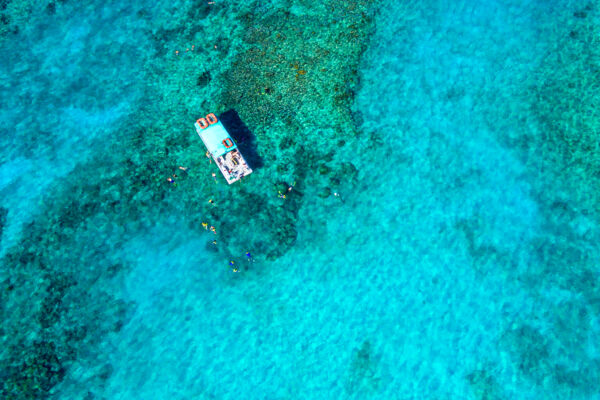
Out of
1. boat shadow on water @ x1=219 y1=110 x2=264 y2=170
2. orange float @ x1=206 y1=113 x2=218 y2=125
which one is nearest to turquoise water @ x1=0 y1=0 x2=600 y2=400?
boat shadow on water @ x1=219 y1=110 x2=264 y2=170

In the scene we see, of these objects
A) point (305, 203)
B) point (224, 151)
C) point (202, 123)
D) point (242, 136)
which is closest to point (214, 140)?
point (224, 151)

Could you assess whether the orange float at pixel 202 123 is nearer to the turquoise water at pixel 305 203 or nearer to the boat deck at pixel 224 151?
the boat deck at pixel 224 151

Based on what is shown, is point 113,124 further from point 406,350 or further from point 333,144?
point 406,350

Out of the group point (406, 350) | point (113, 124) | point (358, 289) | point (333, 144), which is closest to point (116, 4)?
point (113, 124)

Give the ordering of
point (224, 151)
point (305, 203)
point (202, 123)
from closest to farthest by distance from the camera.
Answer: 1. point (224, 151)
2. point (202, 123)
3. point (305, 203)

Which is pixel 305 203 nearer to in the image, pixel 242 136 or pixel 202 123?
pixel 242 136

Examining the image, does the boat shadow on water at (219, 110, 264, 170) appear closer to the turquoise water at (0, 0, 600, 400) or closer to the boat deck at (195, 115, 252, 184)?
the turquoise water at (0, 0, 600, 400)

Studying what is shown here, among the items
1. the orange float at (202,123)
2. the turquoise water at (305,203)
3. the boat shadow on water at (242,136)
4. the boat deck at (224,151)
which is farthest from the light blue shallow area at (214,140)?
the turquoise water at (305,203)

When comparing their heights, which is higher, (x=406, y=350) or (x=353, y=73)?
(x=353, y=73)
